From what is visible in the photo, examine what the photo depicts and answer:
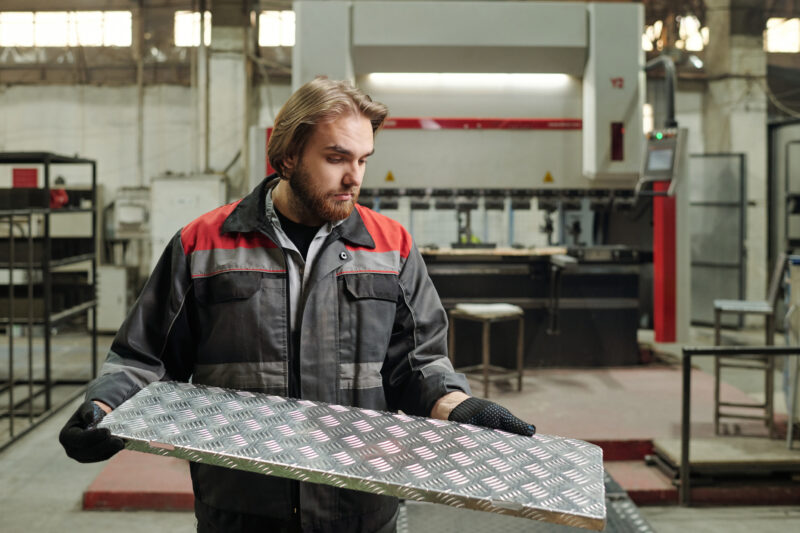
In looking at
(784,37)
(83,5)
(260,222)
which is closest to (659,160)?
(260,222)

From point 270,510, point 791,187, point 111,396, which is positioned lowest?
point 270,510

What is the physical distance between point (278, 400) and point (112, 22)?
29.4 ft

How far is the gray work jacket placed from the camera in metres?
1.49

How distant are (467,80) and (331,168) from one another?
3.85 m

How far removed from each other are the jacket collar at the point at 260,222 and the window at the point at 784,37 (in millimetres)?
9476

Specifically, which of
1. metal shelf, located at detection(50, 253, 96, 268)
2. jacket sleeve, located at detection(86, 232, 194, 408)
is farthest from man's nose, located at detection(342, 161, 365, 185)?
metal shelf, located at detection(50, 253, 96, 268)

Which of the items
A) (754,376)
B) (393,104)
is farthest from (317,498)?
(754,376)

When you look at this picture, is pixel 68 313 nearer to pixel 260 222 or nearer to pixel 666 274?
pixel 260 222

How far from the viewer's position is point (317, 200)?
1521mm

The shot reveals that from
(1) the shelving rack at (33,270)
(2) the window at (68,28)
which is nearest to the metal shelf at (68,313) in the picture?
(1) the shelving rack at (33,270)

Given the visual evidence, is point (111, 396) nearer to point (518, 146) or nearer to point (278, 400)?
point (278, 400)

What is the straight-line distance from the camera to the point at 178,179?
25.3ft

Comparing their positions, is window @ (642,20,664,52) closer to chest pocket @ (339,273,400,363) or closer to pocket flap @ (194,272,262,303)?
chest pocket @ (339,273,400,363)

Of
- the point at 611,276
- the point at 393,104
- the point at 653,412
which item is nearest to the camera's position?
the point at 653,412
